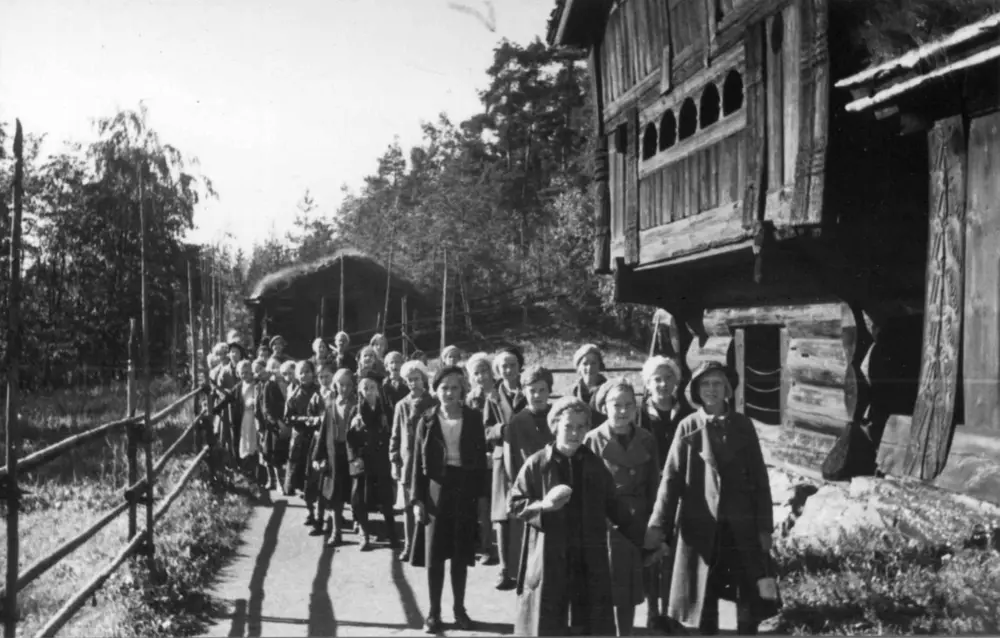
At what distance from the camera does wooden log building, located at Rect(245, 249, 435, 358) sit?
42.7 ft

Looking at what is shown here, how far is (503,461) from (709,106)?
4.39 metres

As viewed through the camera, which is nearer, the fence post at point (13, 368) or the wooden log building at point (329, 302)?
the fence post at point (13, 368)

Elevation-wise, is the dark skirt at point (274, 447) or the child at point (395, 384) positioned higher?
the child at point (395, 384)

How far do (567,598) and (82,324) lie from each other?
16.7 ft

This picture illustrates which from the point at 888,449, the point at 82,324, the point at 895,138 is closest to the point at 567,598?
the point at 888,449

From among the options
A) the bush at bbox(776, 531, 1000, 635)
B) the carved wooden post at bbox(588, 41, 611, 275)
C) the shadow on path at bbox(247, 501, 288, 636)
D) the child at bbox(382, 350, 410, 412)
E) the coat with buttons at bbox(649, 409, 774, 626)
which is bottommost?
the shadow on path at bbox(247, 501, 288, 636)

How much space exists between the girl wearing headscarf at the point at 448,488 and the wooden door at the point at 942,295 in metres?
2.89

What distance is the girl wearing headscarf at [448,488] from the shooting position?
5496mm

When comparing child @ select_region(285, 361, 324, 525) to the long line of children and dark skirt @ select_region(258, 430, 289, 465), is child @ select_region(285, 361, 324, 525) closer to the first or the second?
the long line of children

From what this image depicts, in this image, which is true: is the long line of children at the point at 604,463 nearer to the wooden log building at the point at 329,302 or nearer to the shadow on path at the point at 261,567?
the shadow on path at the point at 261,567

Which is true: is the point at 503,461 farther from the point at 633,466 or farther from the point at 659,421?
the point at 633,466

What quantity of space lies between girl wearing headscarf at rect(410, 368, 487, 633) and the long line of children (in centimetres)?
4

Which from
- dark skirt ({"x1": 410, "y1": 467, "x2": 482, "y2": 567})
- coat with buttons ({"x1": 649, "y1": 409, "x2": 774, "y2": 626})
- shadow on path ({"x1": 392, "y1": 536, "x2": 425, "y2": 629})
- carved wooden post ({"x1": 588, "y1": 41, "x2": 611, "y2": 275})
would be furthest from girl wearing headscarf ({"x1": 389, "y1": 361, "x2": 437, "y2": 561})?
carved wooden post ({"x1": 588, "y1": 41, "x2": 611, "y2": 275})

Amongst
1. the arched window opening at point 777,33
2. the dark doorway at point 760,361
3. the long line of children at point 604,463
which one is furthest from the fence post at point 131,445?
the dark doorway at point 760,361
